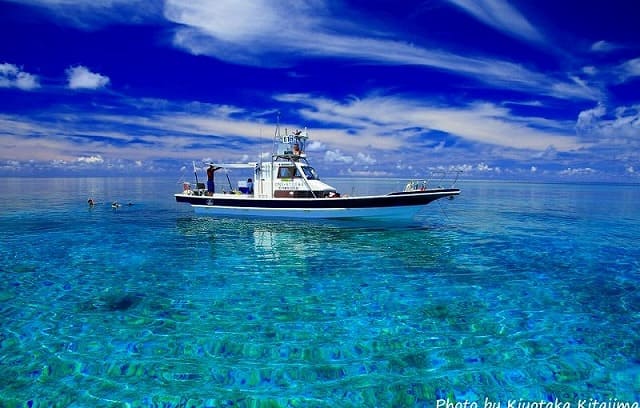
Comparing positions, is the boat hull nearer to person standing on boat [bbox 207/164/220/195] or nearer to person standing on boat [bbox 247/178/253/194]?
person standing on boat [bbox 247/178/253/194]

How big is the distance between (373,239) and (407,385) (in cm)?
1498

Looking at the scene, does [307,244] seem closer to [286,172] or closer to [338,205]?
[338,205]

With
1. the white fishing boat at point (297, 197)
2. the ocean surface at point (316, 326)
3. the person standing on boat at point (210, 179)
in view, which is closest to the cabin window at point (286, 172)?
the white fishing boat at point (297, 197)

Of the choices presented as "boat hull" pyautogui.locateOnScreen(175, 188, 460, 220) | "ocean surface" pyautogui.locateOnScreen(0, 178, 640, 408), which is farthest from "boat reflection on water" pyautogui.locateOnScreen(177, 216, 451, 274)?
"boat hull" pyautogui.locateOnScreen(175, 188, 460, 220)

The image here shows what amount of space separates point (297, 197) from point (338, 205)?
3.72 metres

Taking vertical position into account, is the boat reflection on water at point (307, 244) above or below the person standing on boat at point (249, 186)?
below

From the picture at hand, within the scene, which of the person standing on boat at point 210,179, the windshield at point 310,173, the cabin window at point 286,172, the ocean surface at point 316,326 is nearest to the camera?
the ocean surface at point 316,326

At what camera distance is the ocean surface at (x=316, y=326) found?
6457mm

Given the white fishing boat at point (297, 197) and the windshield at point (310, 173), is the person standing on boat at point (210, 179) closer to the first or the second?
the white fishing boat at point (297, 197)

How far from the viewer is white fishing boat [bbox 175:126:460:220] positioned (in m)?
26.1

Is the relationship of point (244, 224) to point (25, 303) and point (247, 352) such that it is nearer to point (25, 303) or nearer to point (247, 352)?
point (25, 303)

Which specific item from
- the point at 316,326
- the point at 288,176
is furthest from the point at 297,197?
the point at 316,326

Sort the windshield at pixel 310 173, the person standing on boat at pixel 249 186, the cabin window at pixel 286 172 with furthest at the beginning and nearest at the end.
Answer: the person standing on boat at pixel 249 186 → the windshield at pixel 310 173 → the cabin window at pixel 286 172

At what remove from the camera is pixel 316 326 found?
9008 millimetres
